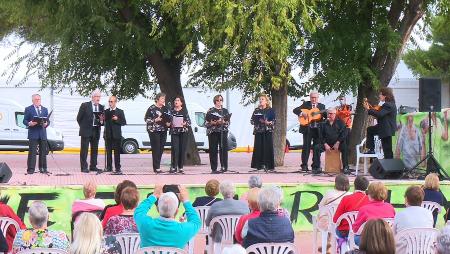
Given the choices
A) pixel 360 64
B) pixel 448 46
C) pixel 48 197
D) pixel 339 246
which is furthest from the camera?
pixel 448 46

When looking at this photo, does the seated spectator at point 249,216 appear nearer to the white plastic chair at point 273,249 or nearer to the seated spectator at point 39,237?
the white plastic chair at point 273,249

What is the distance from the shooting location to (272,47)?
53.9 feet

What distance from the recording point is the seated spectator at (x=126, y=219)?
25.7 ft

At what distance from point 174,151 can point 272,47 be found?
2825mm

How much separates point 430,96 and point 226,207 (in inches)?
300

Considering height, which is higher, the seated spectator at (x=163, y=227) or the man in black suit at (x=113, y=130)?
the man in black suit at (x=113, y=130)

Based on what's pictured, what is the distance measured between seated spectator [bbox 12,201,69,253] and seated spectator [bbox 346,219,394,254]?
258 cm

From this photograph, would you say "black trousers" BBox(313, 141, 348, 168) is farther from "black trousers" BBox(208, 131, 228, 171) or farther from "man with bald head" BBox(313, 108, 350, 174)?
"black trousers" BBox(208, 131, 228, 171)

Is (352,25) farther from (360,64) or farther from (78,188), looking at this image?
(78,188)

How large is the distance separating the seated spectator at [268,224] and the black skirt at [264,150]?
9.79 m

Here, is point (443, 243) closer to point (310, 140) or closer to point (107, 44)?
point (310, 140)

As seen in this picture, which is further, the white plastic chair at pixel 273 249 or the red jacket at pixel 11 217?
the red jacket at pixel 11 217

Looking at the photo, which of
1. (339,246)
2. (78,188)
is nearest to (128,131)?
(78,188)

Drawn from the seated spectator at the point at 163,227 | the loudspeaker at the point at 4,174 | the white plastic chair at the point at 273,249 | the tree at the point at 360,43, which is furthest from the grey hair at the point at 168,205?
the tree at the point at 360,43
